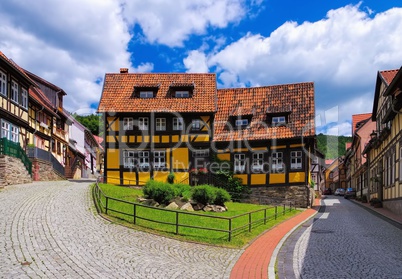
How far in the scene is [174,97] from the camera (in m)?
30.9

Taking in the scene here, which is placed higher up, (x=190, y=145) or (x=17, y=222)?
(x=190, y=145)

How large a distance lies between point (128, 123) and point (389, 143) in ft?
60.7

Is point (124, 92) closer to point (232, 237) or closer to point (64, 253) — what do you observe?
point (232, 237)

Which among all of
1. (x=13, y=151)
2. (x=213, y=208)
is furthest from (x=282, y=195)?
(x=13, y=151)

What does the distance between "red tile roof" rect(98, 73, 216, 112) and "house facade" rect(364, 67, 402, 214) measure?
12071 mm

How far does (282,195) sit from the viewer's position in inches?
1093

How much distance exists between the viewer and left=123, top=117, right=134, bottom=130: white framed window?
29625mm

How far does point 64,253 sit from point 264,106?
77.5ft

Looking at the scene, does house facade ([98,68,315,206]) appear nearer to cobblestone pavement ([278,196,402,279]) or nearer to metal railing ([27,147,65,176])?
metal railing ([27,147,65,176])

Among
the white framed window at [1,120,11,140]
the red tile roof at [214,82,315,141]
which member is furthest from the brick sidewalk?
the white framed window at [1,120,11,140]

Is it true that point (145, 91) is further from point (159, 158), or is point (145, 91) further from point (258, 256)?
point (258, 256)

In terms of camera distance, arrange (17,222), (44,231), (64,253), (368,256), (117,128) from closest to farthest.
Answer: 1. (64,253)
2. (368,256)
3. (44,231)
4. (17,222)
5. (117,128)

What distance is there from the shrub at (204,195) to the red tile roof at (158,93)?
423 inches

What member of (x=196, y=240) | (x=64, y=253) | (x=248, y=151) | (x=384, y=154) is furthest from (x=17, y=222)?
(x=384, y=154)
